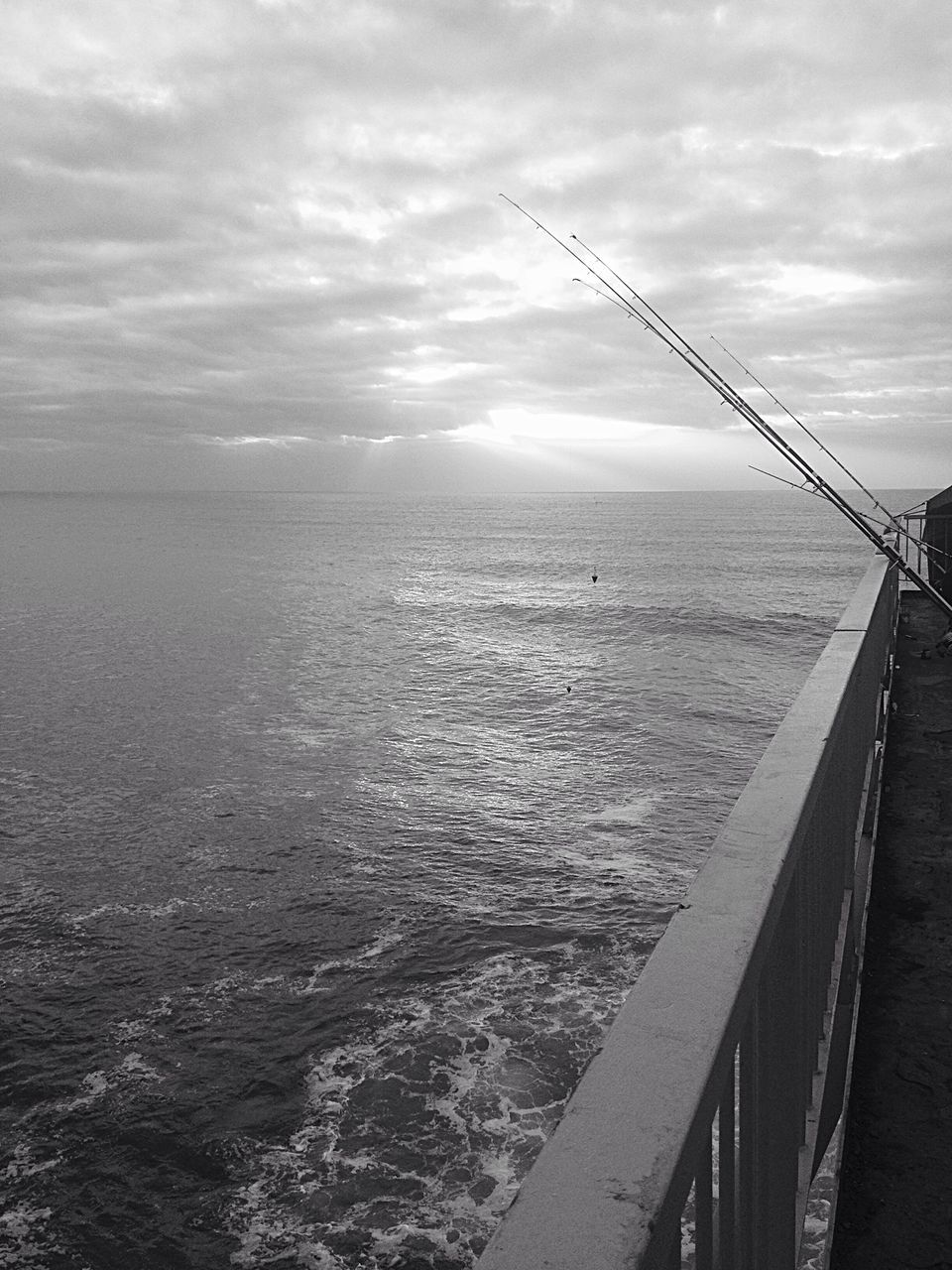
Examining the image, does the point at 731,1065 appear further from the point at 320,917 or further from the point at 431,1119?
the point at 320,917

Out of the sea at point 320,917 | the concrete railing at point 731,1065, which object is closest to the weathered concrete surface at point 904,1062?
the concrete railing at point 731,1065

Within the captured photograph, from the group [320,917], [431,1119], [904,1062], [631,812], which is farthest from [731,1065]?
Answer: [631,812]

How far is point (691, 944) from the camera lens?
140cm

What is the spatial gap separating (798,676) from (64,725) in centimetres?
2124

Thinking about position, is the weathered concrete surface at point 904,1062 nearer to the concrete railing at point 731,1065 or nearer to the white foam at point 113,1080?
the concrete railing at point 731,1065

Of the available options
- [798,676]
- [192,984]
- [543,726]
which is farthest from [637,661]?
[192,984]

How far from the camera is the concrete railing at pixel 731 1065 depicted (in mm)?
960

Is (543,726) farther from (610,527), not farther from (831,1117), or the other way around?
(610,527)

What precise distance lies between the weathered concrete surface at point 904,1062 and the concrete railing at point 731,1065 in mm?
109

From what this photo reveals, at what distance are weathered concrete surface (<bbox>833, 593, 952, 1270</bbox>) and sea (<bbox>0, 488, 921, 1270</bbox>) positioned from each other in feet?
3.08

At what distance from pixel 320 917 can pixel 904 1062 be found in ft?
35.6

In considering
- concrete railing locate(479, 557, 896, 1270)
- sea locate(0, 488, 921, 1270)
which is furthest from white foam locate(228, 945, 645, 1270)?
concrete railing locate(479, 557, 896, 1270)

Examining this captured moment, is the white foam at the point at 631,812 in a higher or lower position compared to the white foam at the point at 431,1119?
higher

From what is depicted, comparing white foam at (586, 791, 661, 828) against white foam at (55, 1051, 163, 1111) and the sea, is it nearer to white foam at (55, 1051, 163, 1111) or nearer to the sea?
the sea
